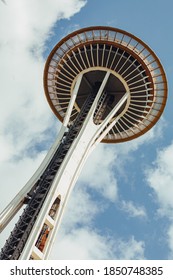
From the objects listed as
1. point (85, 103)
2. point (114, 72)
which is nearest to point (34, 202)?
point (85, 103)

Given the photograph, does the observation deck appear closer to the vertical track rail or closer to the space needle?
the space needle

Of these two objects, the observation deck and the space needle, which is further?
the observation deck

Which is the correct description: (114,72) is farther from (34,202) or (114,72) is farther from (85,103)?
(34,202)

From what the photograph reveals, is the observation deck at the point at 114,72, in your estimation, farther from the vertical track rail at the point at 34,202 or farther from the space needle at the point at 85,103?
the vertical track rail at the point at 34,202

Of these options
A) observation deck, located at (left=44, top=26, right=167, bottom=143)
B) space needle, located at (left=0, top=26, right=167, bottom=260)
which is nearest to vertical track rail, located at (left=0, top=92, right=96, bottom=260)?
space needle, located at (left=0, top=26, right=167, bottom=260)

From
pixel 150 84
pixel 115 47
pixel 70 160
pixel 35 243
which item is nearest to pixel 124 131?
pixel 150 84

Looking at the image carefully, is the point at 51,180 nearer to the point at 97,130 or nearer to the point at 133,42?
the point at 97,130

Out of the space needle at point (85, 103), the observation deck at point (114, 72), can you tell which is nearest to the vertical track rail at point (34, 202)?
the space needle at point (85, 103)

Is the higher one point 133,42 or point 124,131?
point 133,42

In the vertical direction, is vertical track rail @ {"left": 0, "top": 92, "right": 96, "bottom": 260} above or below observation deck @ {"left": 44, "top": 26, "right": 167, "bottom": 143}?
below
